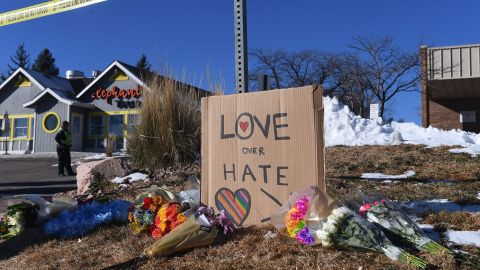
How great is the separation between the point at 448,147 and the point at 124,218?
248 inches

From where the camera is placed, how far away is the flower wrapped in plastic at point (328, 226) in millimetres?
2736

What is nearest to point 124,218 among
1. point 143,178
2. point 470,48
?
point 143,178

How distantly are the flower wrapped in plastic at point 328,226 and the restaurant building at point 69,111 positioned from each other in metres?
22.3

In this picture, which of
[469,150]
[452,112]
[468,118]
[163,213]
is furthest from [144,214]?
[468,118]

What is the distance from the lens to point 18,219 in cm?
445

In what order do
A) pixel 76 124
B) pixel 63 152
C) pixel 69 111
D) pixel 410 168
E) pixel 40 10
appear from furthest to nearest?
pixel 76 124 < pixel 69 111 < pixel 63 152 < pixel 410 168 < pixel 40 10

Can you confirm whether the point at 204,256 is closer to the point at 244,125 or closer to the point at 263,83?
the point at 244,125

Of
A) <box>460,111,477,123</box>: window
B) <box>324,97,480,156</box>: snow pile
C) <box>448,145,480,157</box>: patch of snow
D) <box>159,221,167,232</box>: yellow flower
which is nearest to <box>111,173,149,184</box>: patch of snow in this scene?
<box>159,221,167,232</box>: yellow flower

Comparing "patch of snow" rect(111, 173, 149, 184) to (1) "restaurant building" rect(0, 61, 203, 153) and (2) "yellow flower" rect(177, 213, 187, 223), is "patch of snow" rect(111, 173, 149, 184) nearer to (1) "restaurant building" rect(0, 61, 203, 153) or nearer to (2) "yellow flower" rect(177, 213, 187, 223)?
(2) "yellow flower" rect(177, 213, 187, 223)

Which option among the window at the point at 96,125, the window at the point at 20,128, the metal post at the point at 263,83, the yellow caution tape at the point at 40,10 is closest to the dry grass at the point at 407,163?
the metal post at the point at 263,83

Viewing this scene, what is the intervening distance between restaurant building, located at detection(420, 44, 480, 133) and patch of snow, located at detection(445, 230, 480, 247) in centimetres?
1656

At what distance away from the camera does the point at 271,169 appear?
142 inches

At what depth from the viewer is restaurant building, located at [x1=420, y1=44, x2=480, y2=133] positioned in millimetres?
17891

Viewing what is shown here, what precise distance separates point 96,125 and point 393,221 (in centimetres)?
2490
